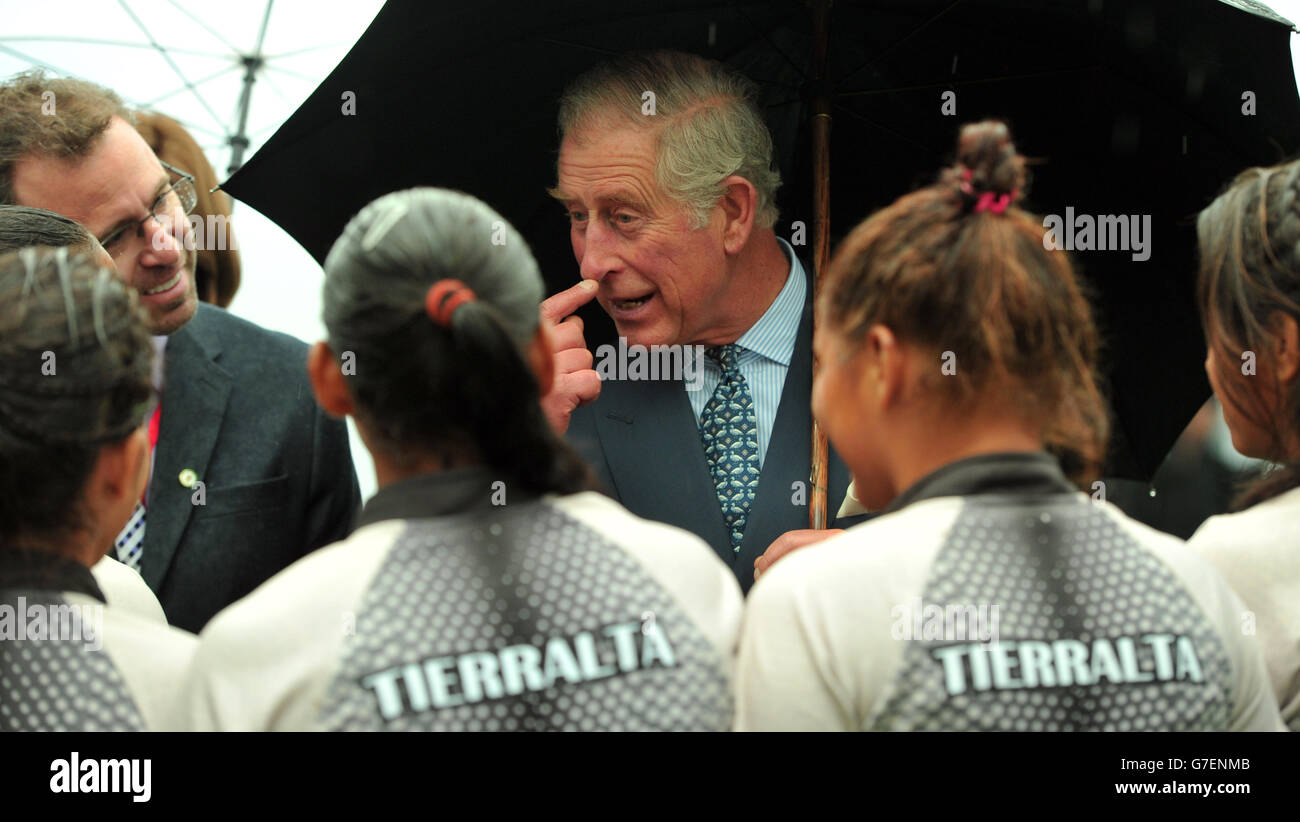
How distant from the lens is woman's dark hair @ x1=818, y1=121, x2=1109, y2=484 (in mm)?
1866

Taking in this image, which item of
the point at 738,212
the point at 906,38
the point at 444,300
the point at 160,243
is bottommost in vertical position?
the point at 444,300

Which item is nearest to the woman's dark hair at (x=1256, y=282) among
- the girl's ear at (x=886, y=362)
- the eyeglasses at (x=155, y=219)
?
the girl's ear at (x=886, y=362)

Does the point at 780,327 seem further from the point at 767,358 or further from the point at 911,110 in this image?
the point at 911,110

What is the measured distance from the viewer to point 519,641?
67.6 inches

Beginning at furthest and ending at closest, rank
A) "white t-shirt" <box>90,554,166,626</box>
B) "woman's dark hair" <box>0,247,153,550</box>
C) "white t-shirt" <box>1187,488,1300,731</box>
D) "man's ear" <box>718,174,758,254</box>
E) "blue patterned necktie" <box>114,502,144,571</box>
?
"man's ear" <box>718,174,758,254</box> < "blue patterned necktie" <box>114,502,144,571</box> < "white t-shirt" <box>90,554,166,626</box> < "white t-shirt" <box>1187,488,1300,731</box> < "woman's dark hair" <box>0,247,153,550</box>

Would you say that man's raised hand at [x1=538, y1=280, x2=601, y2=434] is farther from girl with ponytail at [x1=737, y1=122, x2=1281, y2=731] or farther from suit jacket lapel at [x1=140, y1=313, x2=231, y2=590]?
girl with ponytail at [x1=737, y1=122, x2=1281, y2=731]

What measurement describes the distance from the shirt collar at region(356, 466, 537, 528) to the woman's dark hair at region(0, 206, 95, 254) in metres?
1.21

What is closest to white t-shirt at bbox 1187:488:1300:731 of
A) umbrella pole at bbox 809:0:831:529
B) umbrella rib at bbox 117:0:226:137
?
umbrella pole at bbox 809:0:831:529

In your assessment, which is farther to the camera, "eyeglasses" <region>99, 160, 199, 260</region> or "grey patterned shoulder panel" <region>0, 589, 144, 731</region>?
"eyeglasses" <region>99, 160, 199, 260</region>

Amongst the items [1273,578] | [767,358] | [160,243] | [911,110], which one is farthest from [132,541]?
[1273,578]

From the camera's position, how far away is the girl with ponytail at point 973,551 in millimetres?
1756

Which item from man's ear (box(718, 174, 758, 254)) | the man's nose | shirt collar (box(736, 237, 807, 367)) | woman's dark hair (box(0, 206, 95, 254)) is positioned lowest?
shirt collar (box(736, 237, 807, 367))

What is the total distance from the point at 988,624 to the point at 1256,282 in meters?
0.84

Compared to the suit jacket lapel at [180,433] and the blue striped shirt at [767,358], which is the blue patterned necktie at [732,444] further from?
the suit jacket lapel at [180,433]
